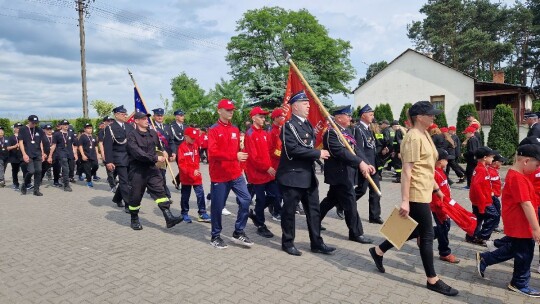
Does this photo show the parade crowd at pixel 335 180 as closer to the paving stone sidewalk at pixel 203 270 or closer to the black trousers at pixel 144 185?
the black trousers at pixel 144 185

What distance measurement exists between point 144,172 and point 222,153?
1.95m

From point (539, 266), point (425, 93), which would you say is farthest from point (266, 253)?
point (425, 93)

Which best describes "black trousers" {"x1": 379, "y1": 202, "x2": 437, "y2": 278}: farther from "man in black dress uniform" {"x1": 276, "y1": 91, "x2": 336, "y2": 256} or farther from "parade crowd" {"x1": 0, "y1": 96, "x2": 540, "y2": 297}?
"man in black dress uniform" {"x1": 276, "y1": 91, "x2": 336, "y2": 256}

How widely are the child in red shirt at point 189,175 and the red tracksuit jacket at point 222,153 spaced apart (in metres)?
1.55

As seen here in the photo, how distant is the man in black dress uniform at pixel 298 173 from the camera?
516cm

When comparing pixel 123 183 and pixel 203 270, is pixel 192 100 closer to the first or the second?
pixel 123 183

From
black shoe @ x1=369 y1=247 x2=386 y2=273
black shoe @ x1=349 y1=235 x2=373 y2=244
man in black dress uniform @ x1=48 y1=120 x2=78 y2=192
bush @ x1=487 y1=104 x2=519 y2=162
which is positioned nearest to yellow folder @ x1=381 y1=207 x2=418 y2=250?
black shoe @ x1=369 y1=247 x2=386 y2=273

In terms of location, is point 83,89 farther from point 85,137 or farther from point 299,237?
point 299,237

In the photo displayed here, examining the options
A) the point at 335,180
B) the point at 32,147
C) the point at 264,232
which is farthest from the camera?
the point at 32,147

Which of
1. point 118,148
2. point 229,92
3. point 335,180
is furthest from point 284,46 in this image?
point 335,180

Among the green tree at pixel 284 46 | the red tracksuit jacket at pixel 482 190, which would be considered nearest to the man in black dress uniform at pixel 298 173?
the red tracksuit jacket at pixel 482 190

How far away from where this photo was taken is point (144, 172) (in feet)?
22.3

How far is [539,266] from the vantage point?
4.73 m

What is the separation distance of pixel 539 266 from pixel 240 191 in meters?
3.97
